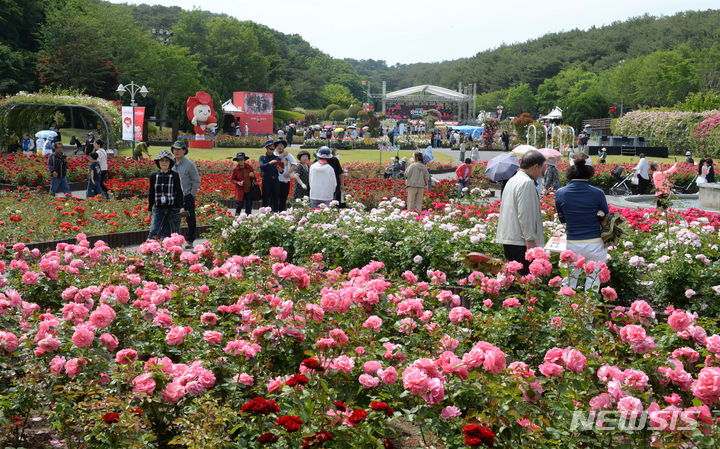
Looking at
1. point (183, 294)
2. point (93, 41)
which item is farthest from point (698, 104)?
point (183, 294)

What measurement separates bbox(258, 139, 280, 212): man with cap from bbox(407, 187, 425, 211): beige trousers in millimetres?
2459

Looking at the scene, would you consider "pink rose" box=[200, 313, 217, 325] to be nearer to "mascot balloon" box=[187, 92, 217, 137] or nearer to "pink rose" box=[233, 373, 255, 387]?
"pink rose" box=[233, 373, 255, 387]

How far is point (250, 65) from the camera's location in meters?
80.4

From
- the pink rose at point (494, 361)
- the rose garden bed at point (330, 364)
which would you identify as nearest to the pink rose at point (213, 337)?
the rose garden bed at point (330, 364)

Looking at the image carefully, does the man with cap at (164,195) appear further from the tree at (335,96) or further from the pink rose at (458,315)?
the tree at (335,96)

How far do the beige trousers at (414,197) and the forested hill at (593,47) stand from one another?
88395 mm

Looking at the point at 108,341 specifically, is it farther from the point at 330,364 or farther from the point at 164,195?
the point at 164,195

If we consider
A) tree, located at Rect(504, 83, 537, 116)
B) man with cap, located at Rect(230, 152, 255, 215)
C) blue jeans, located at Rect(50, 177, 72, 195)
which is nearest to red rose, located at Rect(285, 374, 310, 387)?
man with cap, located at Rect(230, 152, 255, 215)

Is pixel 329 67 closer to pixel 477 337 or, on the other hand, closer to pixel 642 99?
pixel 642 99

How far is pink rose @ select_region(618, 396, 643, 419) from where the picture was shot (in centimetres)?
259

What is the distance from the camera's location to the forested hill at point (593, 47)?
104500mm

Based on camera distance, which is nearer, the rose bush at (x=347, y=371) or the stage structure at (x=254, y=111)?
the rose bush at (x=347, y=371)

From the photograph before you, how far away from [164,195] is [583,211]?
522cm

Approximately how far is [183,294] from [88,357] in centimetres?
135
